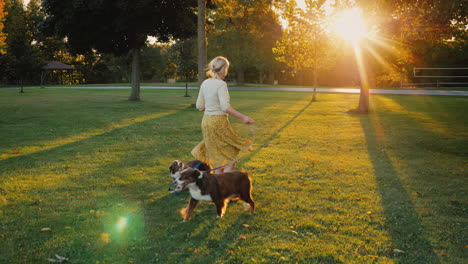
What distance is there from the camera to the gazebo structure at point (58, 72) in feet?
207

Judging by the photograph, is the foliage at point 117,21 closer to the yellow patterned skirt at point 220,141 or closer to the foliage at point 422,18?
the foliage at point 422,18

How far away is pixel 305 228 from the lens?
207 inches

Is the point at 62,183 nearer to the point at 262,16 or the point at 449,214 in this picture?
the point at 449,214

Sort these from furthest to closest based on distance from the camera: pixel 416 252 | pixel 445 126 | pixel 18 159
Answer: pixel 445 126 < pixel 18 159 < pixel 416 252

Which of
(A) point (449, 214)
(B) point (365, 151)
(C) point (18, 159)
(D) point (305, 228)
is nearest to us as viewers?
(D) point (305, 228)

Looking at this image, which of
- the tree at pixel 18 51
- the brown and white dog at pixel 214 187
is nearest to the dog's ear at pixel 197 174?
the brown and white dog at pixel 214 187

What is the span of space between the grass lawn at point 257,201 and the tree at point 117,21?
535 inches

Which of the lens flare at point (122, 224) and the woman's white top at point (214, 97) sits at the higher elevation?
the woman's white top at point (214, 97)

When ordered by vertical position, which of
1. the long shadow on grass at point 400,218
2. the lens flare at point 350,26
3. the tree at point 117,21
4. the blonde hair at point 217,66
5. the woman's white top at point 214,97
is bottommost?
the long shadow on grass at point 400,218

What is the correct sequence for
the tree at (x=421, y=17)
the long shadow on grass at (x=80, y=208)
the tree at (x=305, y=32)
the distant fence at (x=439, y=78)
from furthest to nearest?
the distant fence at (x=439, y=78)
the tree at (x=305, y=32)
the tree at (x=421, y=17)
the long shadow on grass at (x=80, y=208)

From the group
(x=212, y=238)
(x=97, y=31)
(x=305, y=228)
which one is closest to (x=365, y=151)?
(x=305, y=228)

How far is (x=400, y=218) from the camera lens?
5.69m

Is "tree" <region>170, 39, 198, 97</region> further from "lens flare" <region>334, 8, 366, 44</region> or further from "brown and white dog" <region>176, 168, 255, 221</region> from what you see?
"brown and white dog" <region>176, 168, 255, 221</region>

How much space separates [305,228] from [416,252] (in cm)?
145
